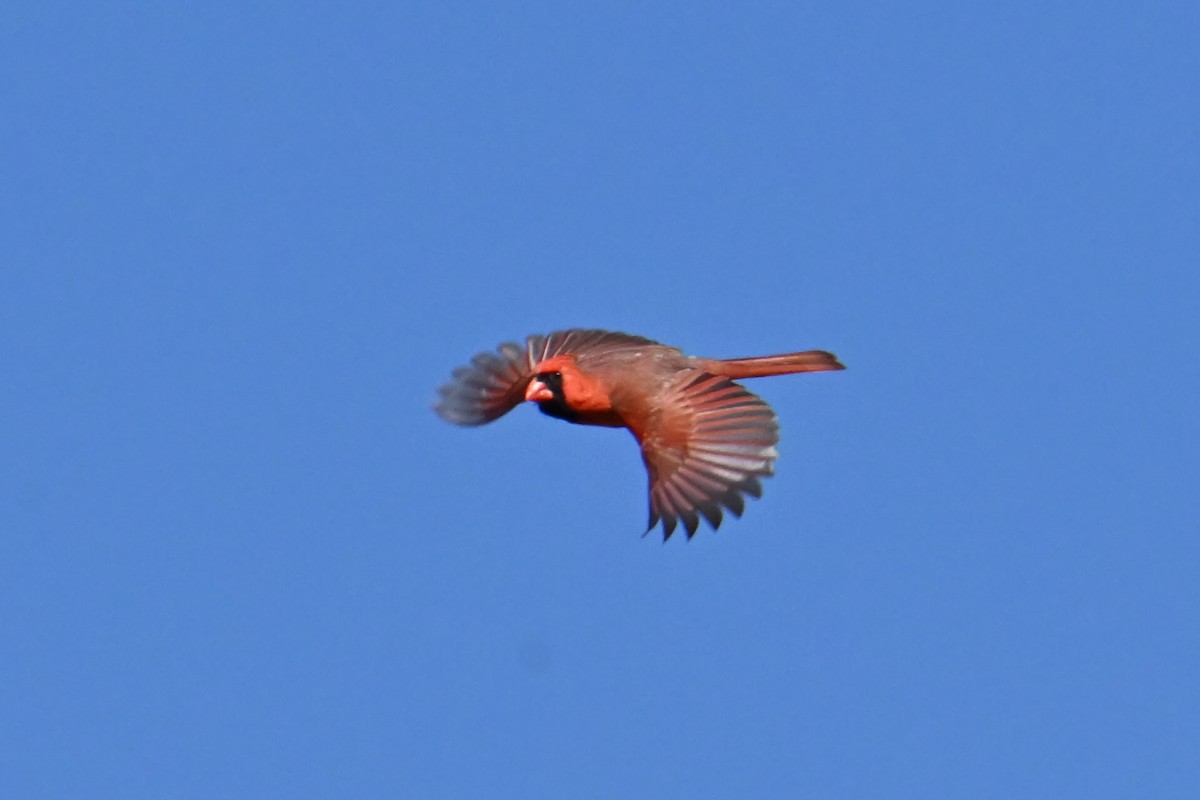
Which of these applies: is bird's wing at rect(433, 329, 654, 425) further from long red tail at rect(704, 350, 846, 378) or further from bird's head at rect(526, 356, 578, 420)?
long red tail at rect(704, 350, 846, 378)

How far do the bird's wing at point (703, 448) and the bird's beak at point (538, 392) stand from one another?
2.67 feet

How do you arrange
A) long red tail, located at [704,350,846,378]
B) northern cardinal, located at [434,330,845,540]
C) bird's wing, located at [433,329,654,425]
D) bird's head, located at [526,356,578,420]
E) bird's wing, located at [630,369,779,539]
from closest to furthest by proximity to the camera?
bird's wing, located at [630,369,779,539] → northern cardinal, located at [434,330,845,540] → long red tail, located at [704,350,846,378] → bird's head, located at [526,356,578,420] → bird's wing, located at [433,329,654,425]

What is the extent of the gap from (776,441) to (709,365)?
1.30 m

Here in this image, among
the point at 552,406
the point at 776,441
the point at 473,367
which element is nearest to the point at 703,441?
the point at 776,441

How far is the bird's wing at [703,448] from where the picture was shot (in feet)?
46.4

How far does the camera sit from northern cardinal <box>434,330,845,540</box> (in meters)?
14.3

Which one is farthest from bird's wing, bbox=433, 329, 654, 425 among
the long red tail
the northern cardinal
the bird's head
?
the long red tail

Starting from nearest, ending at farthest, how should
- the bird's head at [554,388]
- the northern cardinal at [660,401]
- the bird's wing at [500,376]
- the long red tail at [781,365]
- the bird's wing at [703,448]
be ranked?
the bird's wing at [703,448] → the northern cardinal at [660,401] → the long red tail at [781,365] → the bird's head at [554,388] → the bird's wing at [500,376]

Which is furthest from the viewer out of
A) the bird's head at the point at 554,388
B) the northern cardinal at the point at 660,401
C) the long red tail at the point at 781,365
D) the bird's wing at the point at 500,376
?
the bird's wing at the point at 500,376

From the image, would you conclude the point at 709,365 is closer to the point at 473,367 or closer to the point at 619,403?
the point at 619,403

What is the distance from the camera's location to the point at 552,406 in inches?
623

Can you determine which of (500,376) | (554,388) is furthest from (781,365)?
(500,376)

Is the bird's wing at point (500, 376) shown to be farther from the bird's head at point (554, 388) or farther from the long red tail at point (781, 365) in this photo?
the long red tail at point (781, 365)

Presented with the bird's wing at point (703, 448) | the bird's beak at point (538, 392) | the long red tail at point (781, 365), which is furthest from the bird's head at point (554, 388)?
the long red tail at point (781, 365)
